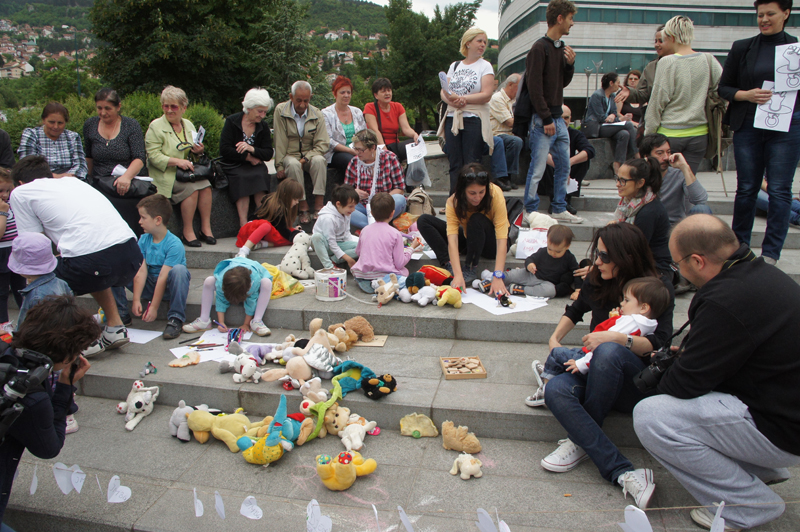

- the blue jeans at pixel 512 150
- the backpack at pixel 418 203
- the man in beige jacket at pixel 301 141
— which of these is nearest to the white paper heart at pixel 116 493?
the man in beige jacket at pixel 301 141

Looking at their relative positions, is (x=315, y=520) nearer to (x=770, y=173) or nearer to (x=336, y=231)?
(x=336, y=231)

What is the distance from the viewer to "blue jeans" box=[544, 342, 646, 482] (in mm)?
2652

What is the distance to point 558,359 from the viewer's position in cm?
306

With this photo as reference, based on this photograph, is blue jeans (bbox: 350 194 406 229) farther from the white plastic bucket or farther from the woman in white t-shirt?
the white plastic bucket

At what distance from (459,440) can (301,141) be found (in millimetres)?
4593

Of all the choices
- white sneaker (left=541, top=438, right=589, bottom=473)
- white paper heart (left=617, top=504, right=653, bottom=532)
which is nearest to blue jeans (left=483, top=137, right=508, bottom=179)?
white sneaker (left=541, top=438, right=589, bottom=473)

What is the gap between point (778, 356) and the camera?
208cm

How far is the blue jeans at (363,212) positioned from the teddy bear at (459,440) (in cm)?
323

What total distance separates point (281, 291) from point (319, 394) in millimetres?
1733

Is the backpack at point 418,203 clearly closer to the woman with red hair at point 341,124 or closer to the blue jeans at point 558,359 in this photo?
the woman with red hair at point 341,124

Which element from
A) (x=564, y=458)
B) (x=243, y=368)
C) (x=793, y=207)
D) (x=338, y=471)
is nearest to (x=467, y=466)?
(x=564, y=458)

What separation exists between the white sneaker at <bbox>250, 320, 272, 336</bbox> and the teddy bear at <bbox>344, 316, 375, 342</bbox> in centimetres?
71

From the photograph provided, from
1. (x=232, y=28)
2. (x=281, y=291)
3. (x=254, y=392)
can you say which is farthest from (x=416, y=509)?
(x=232, y=28)

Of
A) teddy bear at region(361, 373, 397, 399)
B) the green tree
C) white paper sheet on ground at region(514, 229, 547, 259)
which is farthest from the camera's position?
the green tree
